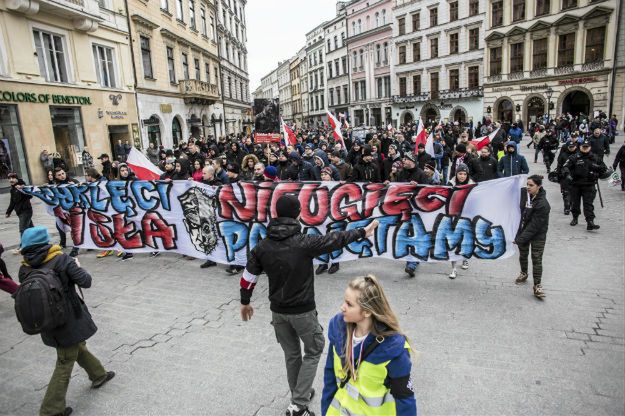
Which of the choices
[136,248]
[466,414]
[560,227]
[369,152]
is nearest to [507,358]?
[466,414]

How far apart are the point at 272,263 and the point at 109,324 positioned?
10.9 ft

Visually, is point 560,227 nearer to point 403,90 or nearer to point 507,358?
point 507,358

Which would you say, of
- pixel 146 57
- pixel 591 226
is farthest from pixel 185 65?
pixel 591 226

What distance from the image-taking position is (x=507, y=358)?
3982 millimetres

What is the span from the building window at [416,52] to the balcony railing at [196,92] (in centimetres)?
2610

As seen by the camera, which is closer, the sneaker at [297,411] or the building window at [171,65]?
the sneaker at [297,411]

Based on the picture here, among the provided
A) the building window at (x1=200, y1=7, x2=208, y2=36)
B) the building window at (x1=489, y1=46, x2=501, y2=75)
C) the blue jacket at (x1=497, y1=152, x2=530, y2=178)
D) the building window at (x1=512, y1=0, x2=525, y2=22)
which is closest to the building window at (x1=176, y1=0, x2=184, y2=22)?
the building window at (x1=200, y1=7, x2=208, y2=36)

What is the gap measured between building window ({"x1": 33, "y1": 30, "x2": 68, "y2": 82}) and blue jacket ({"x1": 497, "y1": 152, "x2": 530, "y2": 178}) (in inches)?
721

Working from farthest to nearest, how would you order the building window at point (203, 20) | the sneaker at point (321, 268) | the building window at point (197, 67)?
the building window at point (203, 20)
the building window at point (197, 67)
the sneaker at point (321, 268)

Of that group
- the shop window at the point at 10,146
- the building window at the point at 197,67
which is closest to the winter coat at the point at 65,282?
the shop window at the point at 10,146

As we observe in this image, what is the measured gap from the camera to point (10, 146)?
15.5 m

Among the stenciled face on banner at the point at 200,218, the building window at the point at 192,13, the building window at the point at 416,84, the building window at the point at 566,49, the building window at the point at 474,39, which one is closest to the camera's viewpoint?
the stenciled face on banner at the point at 200,218

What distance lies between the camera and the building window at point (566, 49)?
3297cm

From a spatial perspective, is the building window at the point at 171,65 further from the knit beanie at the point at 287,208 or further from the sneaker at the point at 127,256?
the knit beanie at the point at 287,208
